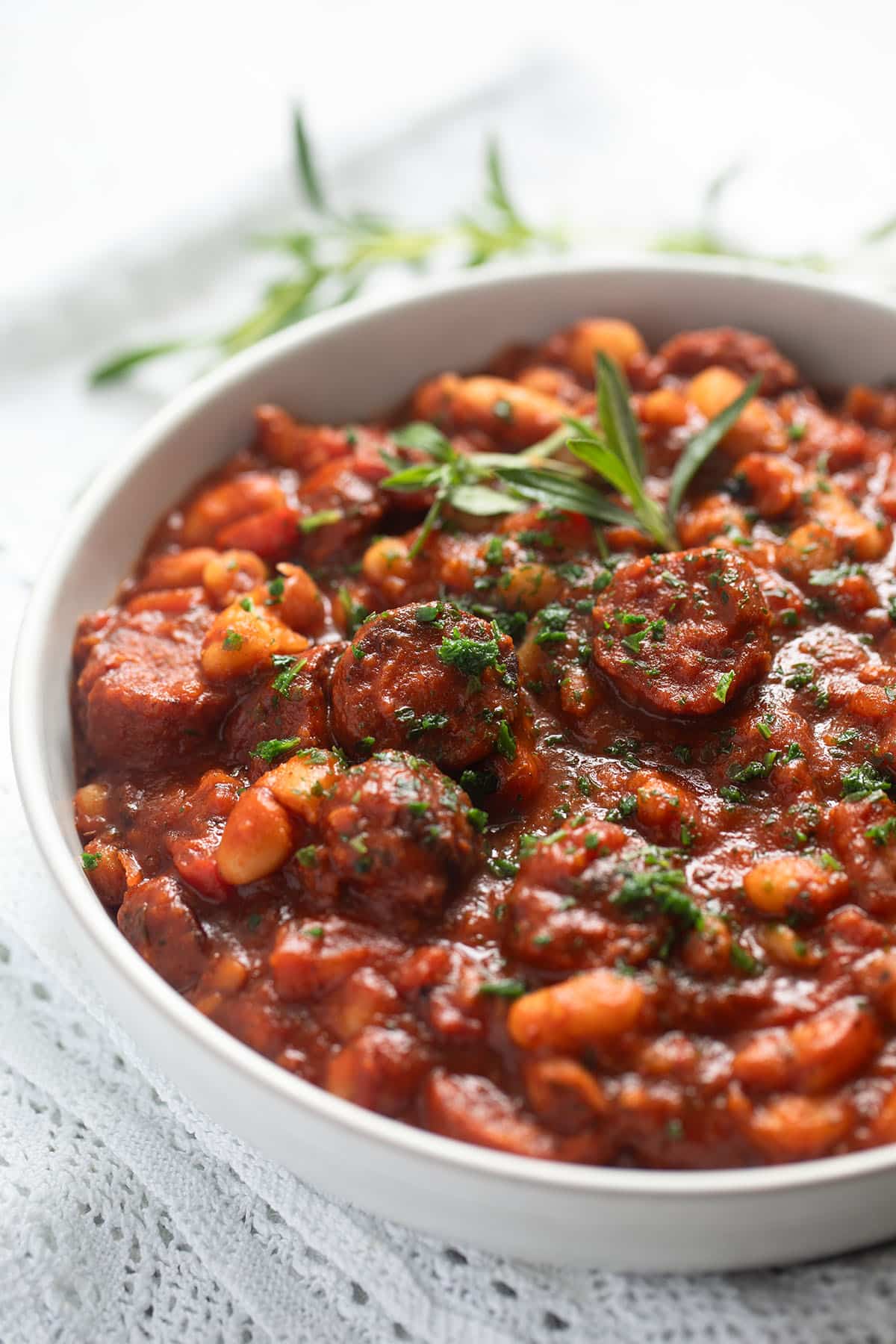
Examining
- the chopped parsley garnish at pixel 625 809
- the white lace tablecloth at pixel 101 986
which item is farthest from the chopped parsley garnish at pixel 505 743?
the white lace tablecloth at pixel 101 986

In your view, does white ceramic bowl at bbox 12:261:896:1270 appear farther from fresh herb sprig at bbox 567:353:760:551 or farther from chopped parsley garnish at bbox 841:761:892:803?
chopped parsley garnish at bbox 841:761:892:803

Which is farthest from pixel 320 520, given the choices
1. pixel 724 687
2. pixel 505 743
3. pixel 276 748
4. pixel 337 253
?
pixel 337 253

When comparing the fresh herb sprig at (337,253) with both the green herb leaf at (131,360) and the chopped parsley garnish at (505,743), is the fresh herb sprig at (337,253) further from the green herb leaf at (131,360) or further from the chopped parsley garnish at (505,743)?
the chopped parsley garnish at (505,743)

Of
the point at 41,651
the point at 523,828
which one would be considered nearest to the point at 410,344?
the point at 41,651

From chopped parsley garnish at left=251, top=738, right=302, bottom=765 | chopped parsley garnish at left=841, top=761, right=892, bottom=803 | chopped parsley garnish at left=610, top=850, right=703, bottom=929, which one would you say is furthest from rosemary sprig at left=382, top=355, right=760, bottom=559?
chopped parsley garnish at left=610, top=850, right=703, bottom=929

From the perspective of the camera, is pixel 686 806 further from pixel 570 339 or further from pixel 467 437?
pixel 570 339

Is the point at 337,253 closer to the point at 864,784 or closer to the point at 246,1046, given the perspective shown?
the point at 864,784

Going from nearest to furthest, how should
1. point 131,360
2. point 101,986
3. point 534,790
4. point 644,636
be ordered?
point 101,986 → point 534,790 → point 644,636 → point 131,360
